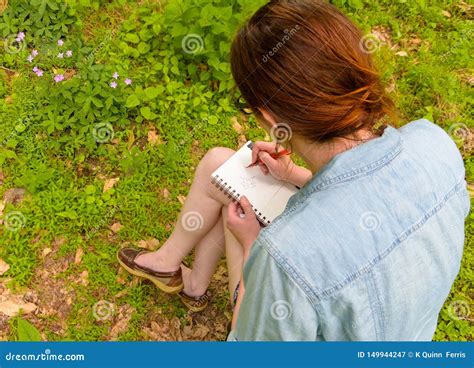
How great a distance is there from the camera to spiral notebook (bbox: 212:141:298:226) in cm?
219

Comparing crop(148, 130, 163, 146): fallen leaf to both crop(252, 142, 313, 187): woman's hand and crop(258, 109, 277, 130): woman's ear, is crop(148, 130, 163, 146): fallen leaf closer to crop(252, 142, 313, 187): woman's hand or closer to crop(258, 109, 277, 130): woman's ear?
crop(252, 142, 313, 187): woman's hand

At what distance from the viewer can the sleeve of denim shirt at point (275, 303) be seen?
1345 millimetres

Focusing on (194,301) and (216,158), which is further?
(194,301)

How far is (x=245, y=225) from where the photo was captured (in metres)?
2.06

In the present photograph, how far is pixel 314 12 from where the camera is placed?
1591mm

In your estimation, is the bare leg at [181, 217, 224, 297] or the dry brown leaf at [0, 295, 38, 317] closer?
the bare leg at [181, 217, 224, 297]

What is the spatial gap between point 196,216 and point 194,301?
2.00 feet

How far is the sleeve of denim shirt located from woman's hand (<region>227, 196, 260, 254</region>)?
1.85 ft

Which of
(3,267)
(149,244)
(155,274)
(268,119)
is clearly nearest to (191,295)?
(155,274)

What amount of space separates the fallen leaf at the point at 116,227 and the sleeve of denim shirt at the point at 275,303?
1.75 metres

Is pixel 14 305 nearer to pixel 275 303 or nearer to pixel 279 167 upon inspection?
pixel 279 167

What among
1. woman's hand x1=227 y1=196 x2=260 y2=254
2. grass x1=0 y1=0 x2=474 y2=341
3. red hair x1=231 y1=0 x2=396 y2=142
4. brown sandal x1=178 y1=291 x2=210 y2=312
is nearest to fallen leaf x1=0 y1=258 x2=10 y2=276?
grass x1=0 y1=0 x2=474 y2=341

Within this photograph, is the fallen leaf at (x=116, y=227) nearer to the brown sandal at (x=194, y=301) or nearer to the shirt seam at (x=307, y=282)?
the brown sandal at (x=194, y=301)

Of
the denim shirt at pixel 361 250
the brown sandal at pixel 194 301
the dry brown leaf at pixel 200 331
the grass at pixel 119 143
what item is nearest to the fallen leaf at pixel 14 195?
the grass at pixel 119 143
